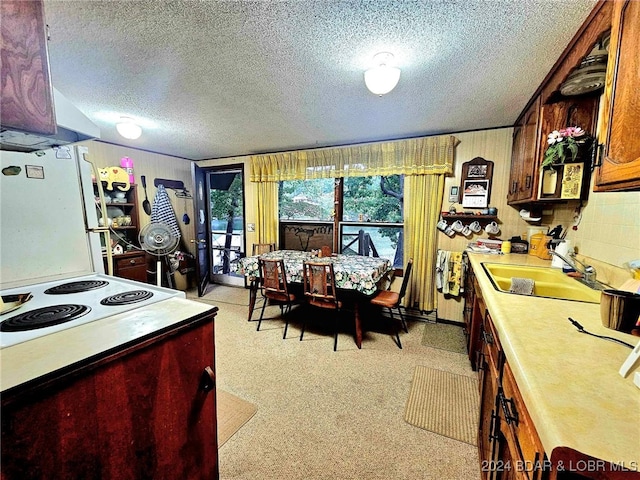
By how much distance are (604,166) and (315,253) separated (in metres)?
2.81

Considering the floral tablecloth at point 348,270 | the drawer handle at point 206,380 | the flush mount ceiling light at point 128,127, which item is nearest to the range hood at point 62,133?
the drawer handle at point 206,380

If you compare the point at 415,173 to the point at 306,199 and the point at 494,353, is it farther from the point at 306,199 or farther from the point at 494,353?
the point at 494,353

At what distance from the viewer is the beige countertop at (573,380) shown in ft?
1.60

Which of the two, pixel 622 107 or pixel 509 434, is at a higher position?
pixel 622 107

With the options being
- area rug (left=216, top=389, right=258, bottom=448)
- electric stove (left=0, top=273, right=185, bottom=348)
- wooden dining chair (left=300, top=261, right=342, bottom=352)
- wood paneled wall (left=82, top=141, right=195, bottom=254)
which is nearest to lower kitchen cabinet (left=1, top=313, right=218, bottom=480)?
electric stove (left=0, top=273, right=185, bottom=348)

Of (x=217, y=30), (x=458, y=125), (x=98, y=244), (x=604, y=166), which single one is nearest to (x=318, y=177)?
(x=458, y=125)

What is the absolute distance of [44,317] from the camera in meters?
0.91

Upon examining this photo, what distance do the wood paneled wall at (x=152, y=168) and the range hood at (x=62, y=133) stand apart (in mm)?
3150

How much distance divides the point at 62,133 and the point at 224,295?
3.55m

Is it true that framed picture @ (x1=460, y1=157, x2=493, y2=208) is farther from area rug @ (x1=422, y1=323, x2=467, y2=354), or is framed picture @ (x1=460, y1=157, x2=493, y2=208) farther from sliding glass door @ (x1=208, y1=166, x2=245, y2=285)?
sliding glass door @ (x1=208, y1=166, x2=245, y2=285)

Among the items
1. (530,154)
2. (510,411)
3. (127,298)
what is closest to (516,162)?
(530,154)

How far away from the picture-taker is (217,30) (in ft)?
4.66

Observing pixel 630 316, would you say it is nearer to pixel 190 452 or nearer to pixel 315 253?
pixel 190 452

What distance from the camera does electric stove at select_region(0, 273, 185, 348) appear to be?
0.83m
